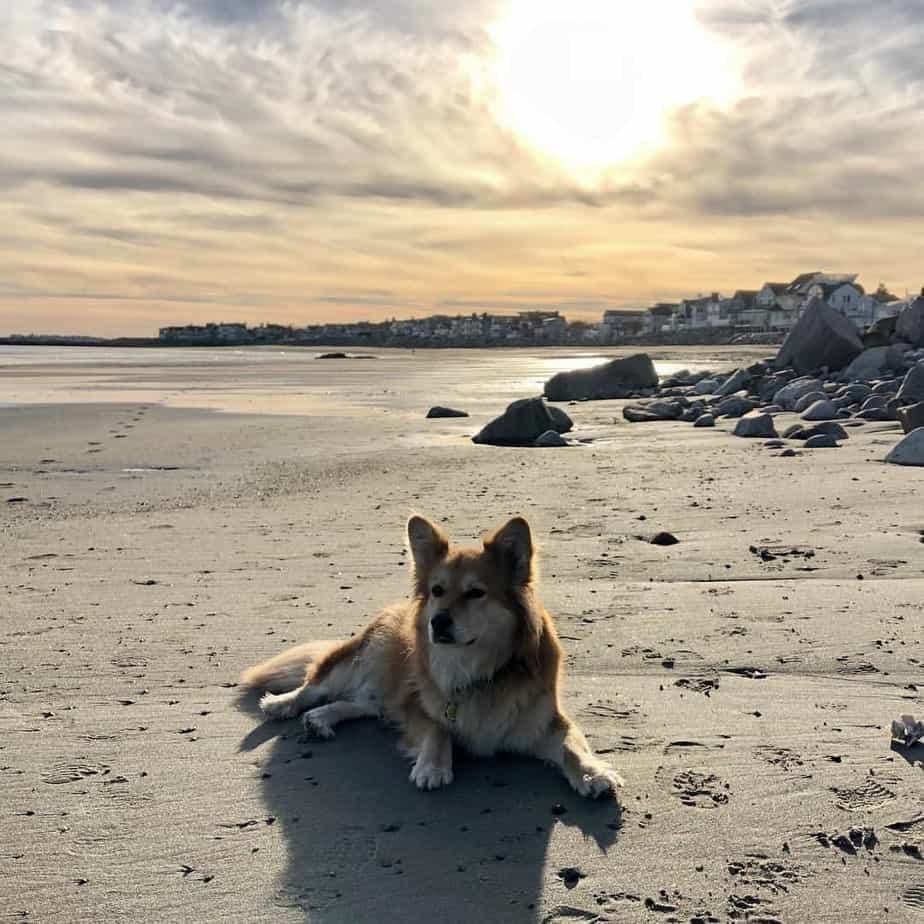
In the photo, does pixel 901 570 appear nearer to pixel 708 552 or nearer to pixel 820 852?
pixel 708 552

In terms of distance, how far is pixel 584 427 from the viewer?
17516 mm

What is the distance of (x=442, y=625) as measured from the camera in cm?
393

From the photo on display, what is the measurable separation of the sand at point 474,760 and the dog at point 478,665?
0.45ft

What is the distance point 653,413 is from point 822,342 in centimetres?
881

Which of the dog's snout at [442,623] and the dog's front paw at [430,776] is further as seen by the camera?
the dog's snout at [442,623]

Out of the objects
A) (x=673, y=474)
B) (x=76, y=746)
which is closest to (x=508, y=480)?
(x=673, y=474)

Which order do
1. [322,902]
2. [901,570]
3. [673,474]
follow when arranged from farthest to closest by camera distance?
[673,474], [901,570], [322,902]

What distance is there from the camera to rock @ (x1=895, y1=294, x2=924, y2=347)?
80.5ft

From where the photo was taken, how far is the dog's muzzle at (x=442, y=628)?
12.9 ft

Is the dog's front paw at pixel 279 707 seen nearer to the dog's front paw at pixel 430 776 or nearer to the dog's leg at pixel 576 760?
the dog's front paw at pixel 430 776

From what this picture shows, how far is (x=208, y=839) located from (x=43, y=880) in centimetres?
56

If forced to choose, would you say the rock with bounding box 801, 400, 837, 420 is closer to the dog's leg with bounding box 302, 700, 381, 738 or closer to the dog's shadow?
the dog's leg with bounding box 302, 700, 381, 738

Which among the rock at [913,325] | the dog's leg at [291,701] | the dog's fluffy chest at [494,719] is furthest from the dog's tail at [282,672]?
the rock at [913,325]

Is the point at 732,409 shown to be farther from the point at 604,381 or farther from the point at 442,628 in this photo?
the point at 442,628
